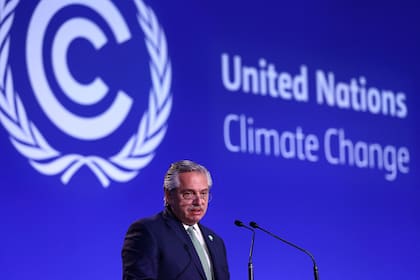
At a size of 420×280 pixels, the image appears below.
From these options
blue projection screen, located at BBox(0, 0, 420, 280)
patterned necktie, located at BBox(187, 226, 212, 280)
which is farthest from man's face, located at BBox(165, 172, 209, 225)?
blue projection screen, located at BBox(0, 0, 420, 280)

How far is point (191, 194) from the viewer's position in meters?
4.00

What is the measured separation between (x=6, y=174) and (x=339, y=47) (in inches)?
111

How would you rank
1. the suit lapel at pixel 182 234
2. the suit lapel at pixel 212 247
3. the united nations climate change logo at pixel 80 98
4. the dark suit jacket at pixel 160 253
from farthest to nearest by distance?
the united nations climate change logo at pixel 80 98 → the suit lapel at pixel 212 247 → the suit lapel at pixel 182 234 → the dark suit jacket at pixel 160 253

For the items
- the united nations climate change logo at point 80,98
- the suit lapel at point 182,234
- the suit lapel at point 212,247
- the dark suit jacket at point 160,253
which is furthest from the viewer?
the united nations climate change logo at point 80,98

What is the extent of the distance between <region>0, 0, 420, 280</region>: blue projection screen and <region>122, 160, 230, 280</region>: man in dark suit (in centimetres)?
129

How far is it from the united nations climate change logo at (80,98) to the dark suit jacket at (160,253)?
52.8 inches

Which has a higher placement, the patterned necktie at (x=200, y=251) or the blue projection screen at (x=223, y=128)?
the blue projection screen at (x=223, y=128)

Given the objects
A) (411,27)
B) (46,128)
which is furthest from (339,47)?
(46,128)

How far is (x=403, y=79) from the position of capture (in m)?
7.15

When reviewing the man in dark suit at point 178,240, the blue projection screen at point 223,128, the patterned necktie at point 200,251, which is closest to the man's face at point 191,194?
the man in dark suit at point 178,240

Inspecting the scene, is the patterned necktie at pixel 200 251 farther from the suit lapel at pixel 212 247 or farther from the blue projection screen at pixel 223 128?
the blue projection screen at pixel 223 128

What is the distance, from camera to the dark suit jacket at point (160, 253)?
3797mm

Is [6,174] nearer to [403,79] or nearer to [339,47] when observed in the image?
[339,47]

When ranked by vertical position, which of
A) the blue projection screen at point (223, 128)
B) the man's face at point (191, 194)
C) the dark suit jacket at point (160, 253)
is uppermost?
the blue projection screen at point (223, 128)
